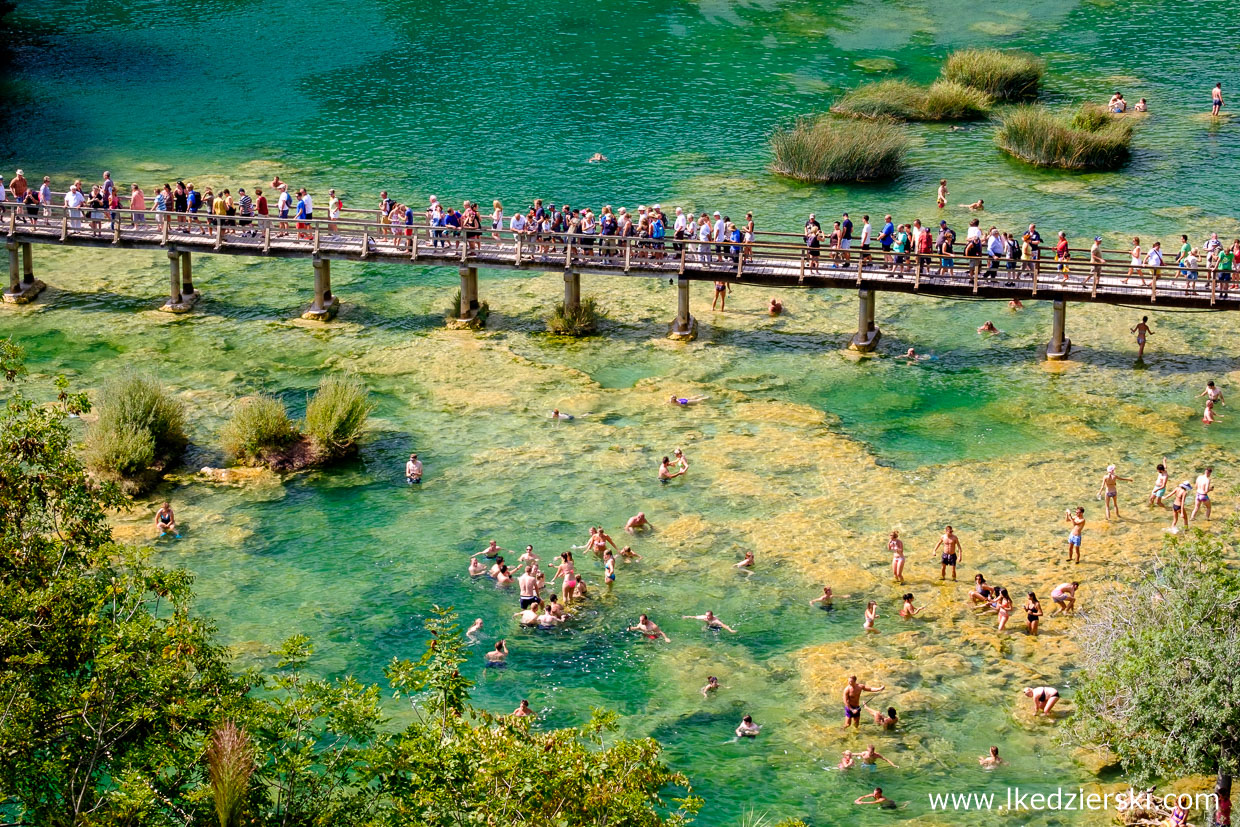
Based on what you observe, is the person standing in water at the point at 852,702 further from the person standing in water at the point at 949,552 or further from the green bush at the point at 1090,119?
the green bush at the point at 1090,119

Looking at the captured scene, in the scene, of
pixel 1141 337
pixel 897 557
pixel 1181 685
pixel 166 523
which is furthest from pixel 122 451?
pixel 1141 337

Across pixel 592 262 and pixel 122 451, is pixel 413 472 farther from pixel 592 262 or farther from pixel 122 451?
pixel 592 262

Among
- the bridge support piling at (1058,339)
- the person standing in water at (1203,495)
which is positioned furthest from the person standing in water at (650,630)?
the bridge support piling at (1058,339)

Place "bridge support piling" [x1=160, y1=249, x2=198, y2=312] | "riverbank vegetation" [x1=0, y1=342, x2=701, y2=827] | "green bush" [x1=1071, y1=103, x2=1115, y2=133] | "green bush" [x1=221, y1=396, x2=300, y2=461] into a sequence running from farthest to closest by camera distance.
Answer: "green bush" [x1=1071, y1=103, x2=1115, y2=133] < "bridge support piling" [x1=160, y1=249, x2=198, y2=312] < "green bush" [x1=221, y1=396, x2=300, y2=461] < "riverbank vegetation" [x1=0, y1=342, x2=701, y2=827]

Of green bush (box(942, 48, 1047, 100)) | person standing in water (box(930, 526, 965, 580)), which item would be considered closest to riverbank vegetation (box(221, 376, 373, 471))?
person standing in water (box(930, 526, 965, 580))

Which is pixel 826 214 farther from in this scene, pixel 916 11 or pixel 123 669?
pixel 123 669

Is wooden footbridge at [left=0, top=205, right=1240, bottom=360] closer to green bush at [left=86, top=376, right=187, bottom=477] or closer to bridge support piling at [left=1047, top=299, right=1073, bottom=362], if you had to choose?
bridge support piling at [left=1047, top=299, right=1073, bottom=362]

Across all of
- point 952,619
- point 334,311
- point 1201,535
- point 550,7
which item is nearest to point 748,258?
point 334,311
